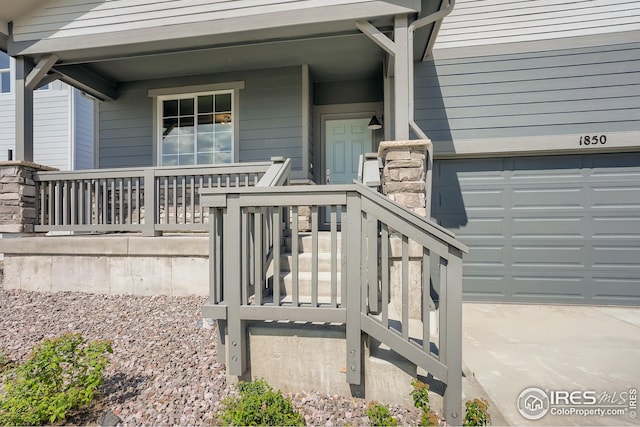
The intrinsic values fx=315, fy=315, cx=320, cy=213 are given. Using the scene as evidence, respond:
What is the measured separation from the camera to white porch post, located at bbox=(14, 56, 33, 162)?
4043 millimetres

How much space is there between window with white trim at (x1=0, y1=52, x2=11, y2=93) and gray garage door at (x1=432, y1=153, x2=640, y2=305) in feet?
36.0

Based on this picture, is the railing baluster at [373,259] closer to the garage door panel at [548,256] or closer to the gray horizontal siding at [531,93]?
the gray horizontal siding at [531,93]

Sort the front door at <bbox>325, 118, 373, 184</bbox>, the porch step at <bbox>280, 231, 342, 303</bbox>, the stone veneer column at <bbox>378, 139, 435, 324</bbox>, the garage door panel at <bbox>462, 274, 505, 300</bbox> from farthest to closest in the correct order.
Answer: the front door at <bbox>325, 118, 373, 184</bbox> → the garage door panel at <bbox>462, 274, 505, 300</bbox> → the stone veneer column at <bbox>378, 139, 435, 324</bbox> → the porch step at <bbox>280, 231, 342, 303</bbox>

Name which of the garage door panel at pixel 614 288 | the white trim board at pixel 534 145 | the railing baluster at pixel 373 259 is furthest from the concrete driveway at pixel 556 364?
A: the white trim board at pixel 534 145

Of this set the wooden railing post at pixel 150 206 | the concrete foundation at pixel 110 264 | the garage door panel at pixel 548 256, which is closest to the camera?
the concrete foundation at pixel 110 264

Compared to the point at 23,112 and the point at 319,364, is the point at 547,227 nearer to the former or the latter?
the point at 319,364

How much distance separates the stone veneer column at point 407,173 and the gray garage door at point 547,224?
4.44 ft

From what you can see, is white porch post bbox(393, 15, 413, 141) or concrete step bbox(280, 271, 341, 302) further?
white porch post bbox(393, 15, 413, 141)

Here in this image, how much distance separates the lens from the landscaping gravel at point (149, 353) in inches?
68.6

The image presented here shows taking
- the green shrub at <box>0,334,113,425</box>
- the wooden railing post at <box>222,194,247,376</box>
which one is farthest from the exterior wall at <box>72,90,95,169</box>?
the wooden railing post at <box>222,194,247,376</box>

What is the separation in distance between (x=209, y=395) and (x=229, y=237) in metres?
0.94

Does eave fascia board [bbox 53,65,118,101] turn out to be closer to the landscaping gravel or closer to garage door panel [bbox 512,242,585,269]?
the landscaping gravel

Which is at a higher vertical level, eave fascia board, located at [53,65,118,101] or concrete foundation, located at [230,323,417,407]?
eave fascia board, located at [53,65,118,101]

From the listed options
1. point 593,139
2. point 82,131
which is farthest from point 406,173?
point 82,131
